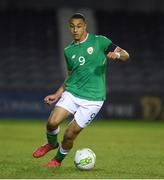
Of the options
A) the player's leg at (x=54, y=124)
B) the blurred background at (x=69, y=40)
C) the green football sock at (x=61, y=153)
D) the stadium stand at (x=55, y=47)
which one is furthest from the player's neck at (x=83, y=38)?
the stadium stand at (x=55, y=47)

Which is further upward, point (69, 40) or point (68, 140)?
point (68, 140)

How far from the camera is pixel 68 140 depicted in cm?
1114

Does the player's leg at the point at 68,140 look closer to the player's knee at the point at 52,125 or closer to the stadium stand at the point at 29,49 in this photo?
the player's knee at the point at 52,125

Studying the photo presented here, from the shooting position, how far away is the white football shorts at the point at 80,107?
11.1 metres

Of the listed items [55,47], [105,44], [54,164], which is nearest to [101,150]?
[54,164]

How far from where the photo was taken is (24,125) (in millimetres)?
24000

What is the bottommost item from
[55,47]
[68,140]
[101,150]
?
[55,47]

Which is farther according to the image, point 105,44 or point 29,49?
point 29,49

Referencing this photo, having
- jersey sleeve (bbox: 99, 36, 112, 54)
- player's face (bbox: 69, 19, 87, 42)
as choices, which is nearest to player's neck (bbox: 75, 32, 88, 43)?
player's face (bbox: 69, 19, 87, 42)

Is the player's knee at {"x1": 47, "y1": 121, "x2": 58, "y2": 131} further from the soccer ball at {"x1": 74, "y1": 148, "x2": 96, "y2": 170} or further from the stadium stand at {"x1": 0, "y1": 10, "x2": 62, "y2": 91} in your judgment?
the stadium stand at {"x1": 0, "y1": 10, "x2": 62, "y2": 91}

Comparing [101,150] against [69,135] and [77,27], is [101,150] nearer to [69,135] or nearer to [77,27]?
[69,135]

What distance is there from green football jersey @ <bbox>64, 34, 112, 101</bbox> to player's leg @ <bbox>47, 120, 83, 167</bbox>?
0.47 meters

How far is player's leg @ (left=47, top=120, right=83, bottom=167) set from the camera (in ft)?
36.3

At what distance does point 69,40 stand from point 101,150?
17506 millimetres
